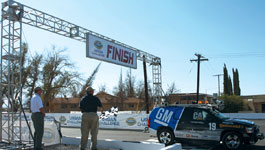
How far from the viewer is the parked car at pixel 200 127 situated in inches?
368

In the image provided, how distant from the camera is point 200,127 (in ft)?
32.7

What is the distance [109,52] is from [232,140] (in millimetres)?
9876

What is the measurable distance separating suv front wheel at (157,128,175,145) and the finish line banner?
6.84 m

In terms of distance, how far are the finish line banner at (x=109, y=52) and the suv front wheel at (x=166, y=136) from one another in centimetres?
684

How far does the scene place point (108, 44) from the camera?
671 inches

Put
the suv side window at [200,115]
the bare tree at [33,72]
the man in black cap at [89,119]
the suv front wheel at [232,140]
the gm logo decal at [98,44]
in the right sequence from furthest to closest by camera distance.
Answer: the bare tree at [33,72] → the gm logo decal at [98,44] → the suv side window at [200,115] → the suv front wheel at [232,140] → the man in black cap at [89,119]

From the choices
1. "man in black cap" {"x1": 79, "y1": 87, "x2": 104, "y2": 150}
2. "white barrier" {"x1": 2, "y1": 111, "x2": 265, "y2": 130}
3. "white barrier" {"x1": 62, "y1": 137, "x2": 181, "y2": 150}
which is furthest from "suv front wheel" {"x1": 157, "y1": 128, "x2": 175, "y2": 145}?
"white barrier" {"x1": 2, "y1": 111, "x2": 265, "y2": 130}

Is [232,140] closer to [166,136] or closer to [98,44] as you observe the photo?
[166,136]

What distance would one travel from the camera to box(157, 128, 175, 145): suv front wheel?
1039 cm

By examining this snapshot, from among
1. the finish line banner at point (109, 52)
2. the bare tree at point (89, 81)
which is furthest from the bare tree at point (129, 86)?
the finish line banner at point (109, 52)

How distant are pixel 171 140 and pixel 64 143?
4.23 meters

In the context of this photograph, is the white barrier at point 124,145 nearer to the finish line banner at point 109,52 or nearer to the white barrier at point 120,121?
the finish line banner at point 109,52

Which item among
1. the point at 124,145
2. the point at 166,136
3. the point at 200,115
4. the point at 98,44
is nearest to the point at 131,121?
the point at 98,44

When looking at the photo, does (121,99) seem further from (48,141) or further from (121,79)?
(48,141)
